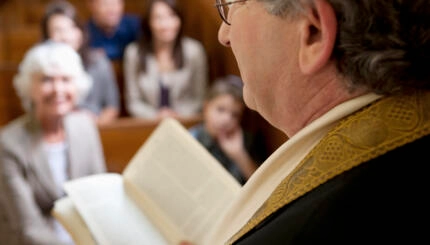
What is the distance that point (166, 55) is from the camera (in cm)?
368

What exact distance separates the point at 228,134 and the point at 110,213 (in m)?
1.86

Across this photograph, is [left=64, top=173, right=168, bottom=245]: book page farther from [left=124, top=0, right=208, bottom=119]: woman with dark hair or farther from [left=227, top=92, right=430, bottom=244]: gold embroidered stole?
[left=124, top=0, right=208, bottom=119]: woman with dark hair

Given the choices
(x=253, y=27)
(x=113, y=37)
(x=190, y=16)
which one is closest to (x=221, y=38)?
(x=253, y=27)

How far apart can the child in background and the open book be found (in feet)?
4.87

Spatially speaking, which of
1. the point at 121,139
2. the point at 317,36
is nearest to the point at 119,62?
the point at 121,139

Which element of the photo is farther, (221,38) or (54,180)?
(54,180)

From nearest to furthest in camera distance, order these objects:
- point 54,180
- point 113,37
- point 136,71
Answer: point 54,180
point 136,71
point 113,37

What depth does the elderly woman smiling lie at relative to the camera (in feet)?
7.28

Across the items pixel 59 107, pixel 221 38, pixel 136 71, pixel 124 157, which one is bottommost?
pixel 124 157

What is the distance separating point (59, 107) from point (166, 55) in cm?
132

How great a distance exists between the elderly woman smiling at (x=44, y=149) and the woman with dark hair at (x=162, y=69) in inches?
41.0

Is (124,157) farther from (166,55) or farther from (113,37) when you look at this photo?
(113,37)

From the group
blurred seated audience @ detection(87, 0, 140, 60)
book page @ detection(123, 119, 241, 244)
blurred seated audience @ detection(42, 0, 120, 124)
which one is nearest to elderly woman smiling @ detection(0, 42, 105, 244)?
blurred seated audience @ detection(42, 0, 120, 124)

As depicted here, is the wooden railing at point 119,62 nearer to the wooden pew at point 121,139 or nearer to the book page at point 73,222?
the wooden pew at point 121,139
